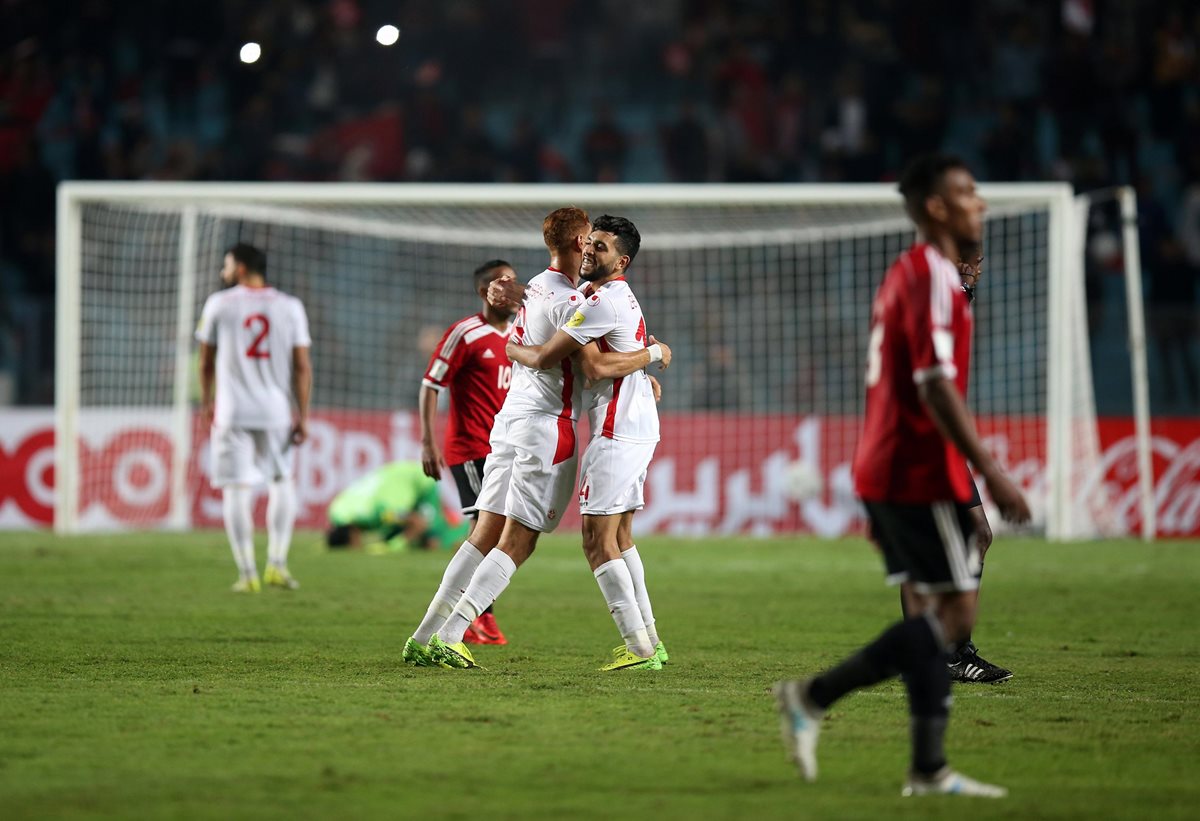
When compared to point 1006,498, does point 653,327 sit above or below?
above

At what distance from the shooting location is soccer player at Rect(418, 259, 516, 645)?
8.63 metres

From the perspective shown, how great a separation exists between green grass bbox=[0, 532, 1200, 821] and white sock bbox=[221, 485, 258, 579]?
295 mm

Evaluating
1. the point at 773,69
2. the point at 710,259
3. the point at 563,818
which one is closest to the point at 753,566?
the point at 710,259

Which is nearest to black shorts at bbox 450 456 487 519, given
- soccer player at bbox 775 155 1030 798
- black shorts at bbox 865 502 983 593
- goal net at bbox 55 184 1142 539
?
soccer player at bbox 775 155 1030 798

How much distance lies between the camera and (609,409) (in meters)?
7.12

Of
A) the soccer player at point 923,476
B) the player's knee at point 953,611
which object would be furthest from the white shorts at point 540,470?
the player's knee at point 953,611

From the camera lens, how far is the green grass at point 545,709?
4.48 meters

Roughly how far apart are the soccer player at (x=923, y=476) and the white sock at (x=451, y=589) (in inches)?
105

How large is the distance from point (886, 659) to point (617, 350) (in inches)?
107

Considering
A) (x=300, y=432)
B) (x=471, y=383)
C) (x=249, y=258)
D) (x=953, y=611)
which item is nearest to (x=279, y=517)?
(x=300, y=432)

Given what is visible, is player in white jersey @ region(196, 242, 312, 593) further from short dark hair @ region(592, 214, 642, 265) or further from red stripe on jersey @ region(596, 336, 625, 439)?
short dark hair @ region(592, 214, 642, 265)

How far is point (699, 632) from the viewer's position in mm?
8969

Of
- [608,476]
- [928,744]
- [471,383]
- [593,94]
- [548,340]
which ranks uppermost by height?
[593,94]

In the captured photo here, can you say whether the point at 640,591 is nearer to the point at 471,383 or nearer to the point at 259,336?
the point at 471,383
